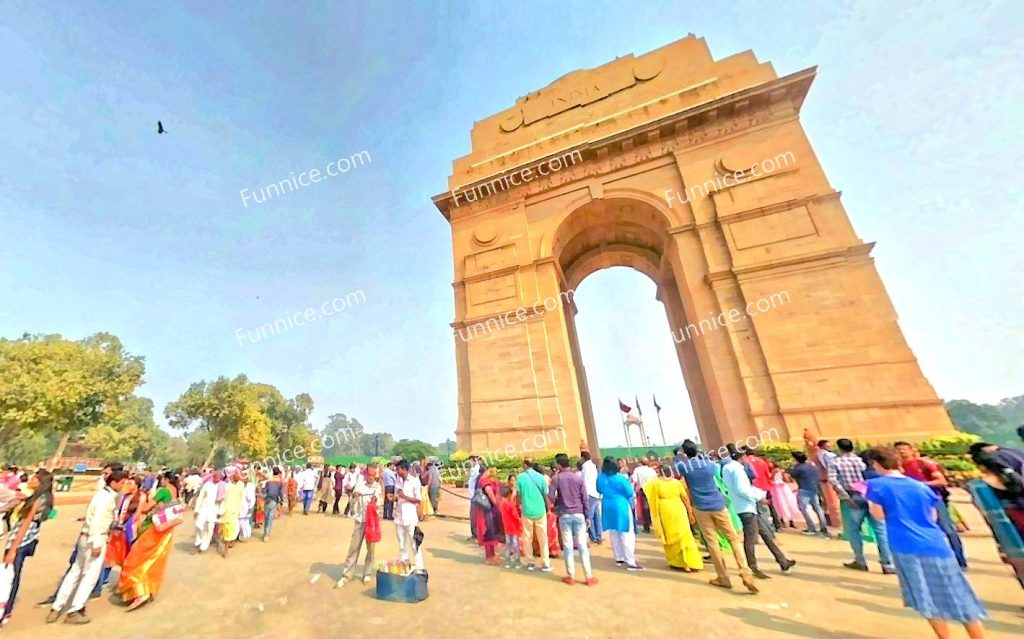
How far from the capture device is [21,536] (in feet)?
13.2

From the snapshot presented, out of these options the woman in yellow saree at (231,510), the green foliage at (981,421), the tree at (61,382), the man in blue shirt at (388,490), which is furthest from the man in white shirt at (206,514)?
the green foliage at (981,421)

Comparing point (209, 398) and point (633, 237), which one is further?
point (209, 398)

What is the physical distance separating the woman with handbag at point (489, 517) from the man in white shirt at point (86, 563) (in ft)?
15.2

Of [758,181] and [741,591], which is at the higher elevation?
[758,181]

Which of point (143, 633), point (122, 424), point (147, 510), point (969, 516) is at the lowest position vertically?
point (969, 516)

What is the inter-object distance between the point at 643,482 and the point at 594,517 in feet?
3.96

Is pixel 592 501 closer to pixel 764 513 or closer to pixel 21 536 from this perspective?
pixel 764 513

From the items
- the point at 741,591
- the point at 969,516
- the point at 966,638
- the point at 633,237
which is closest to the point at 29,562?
the point at 741,591

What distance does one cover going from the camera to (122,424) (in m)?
30.4

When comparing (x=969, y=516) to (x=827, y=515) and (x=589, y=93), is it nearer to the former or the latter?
(x=827, y=515)

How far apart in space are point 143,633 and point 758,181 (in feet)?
61.9

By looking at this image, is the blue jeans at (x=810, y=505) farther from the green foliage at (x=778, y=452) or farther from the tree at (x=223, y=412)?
the tree at (x=223, y=412)

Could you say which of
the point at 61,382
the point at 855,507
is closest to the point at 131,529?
the point at 855,507

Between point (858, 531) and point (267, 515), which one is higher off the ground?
point (267, 515)
